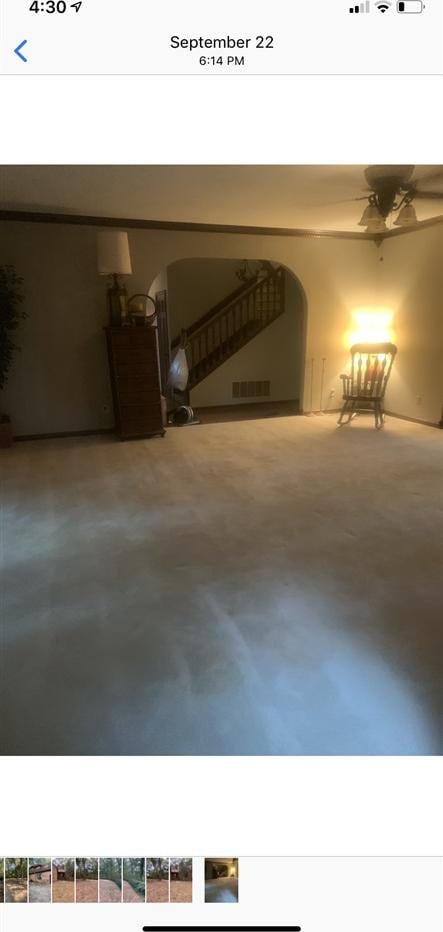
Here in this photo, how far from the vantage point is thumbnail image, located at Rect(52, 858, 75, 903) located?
498 mm

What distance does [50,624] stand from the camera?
189 centimetres

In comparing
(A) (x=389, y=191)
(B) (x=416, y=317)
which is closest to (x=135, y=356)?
(A) (x=389, y=191)

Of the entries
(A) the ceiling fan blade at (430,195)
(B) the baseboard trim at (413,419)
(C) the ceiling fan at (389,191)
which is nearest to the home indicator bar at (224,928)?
(C) the ceiling fan at (389,191)

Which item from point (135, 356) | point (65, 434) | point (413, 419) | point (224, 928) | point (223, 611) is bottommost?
point (223, 611)

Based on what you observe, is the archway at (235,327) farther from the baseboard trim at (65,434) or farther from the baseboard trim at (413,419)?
the baseboard trim at (65,434)

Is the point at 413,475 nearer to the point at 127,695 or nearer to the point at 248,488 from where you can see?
the point at 248,488

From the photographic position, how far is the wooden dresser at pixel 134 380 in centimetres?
466

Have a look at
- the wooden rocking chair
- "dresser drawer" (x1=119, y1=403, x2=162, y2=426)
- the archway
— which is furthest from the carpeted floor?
the archway

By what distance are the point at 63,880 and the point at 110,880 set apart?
50 mm

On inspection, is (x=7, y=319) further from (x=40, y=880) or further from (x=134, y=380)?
(x=40, y=880)

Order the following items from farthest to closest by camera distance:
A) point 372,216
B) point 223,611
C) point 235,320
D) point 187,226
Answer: point 235,320 < point 187,226 < point 372,216 < point 223,611

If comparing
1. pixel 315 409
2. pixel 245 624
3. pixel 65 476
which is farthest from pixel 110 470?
pixel 315 409

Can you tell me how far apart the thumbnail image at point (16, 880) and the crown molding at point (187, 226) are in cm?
506

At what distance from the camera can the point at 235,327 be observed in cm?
721
